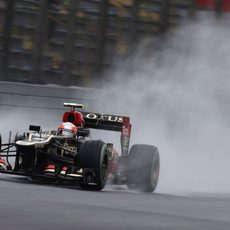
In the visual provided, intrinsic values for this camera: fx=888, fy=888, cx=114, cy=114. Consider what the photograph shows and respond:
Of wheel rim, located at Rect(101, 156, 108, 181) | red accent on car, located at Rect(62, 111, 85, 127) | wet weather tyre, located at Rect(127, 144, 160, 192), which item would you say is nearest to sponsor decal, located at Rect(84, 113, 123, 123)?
red accent on car, located at Rect(62, 111, 85, 127)

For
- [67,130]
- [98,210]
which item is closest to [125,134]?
[67,130]

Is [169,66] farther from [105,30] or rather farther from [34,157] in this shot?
[34,157]

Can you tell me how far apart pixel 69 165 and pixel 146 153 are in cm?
158

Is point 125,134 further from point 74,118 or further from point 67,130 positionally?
point 67,130

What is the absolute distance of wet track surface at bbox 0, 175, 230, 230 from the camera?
27.4 ft

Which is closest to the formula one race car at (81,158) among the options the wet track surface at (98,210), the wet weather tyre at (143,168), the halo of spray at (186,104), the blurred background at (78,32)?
the wet weather tyre at (143,168)

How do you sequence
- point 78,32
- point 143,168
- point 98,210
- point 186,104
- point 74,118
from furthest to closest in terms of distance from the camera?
point 78,32 → point 186,104 → point 74,118 → point 143,168 → point 98,210

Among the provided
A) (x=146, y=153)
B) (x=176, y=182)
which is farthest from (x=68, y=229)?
(x=176, y=182)

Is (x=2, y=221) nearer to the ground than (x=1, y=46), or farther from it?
nearer to the ground

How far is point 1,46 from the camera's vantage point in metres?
26.7

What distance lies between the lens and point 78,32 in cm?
2850

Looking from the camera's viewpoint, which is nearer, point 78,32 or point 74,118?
point 74,118

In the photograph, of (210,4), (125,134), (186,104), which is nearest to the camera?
(125,134)

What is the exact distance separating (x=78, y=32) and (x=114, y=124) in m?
13.7
